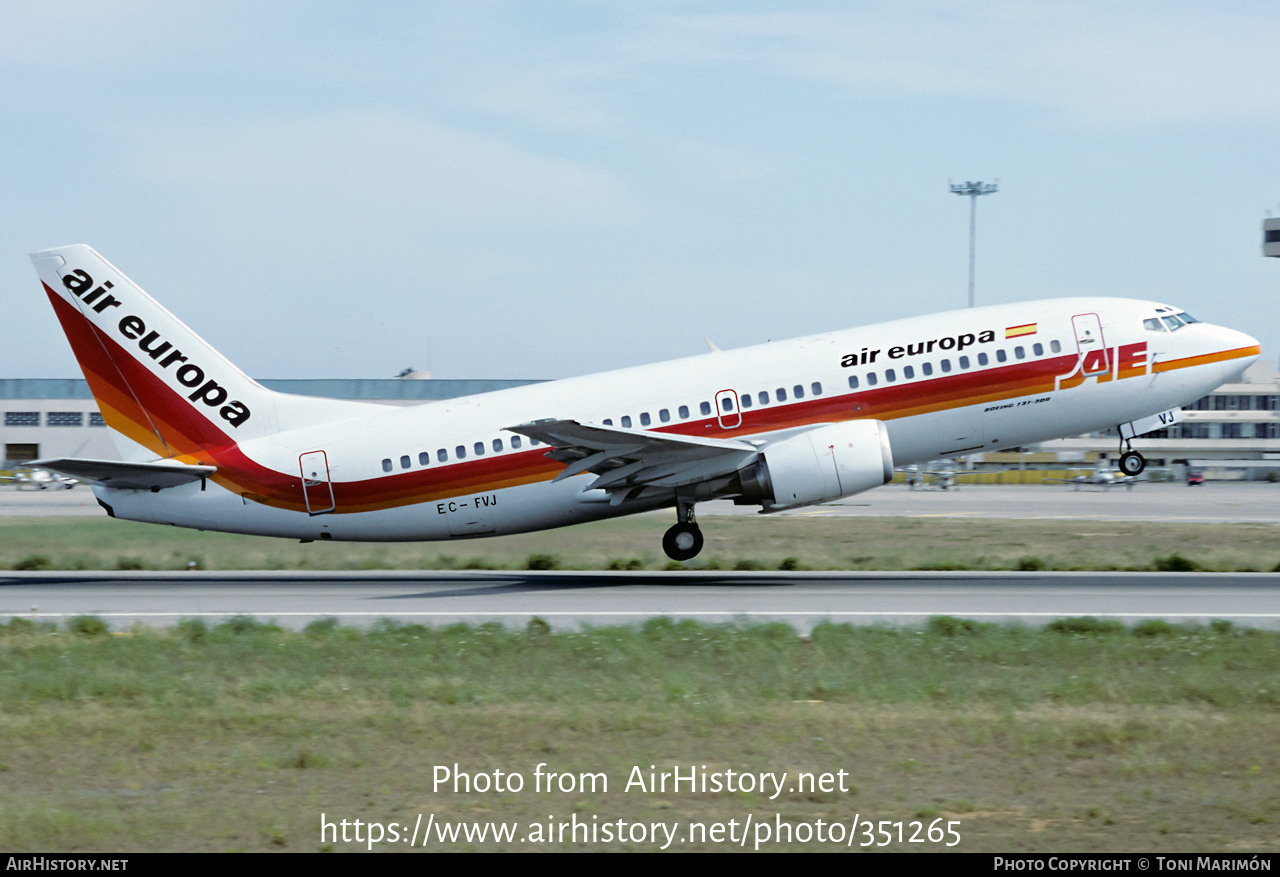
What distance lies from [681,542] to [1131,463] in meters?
9.71

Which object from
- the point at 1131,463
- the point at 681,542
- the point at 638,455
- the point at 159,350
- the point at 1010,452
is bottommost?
the point at 681,542

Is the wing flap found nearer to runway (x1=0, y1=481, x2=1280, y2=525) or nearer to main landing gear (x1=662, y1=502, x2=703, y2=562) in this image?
main landing gear (x1=662, y1=502, x2=703, y2=562)

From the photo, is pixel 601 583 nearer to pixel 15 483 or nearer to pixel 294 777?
pixel 294 777

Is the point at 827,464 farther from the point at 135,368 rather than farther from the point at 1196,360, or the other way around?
the point at 135,368

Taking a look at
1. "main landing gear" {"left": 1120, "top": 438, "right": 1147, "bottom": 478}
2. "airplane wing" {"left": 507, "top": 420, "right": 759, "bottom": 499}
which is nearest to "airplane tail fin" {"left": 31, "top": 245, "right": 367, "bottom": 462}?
"airplane wing" {"left": 507, "top": 420, "right": 759, "bottom": 499}

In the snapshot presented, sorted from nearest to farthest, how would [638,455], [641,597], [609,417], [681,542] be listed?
[641,597], [638,455], [609,417], [681,542]

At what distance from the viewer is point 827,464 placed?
23750mm

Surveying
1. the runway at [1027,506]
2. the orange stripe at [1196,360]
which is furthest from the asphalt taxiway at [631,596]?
the runway at [1027,506]

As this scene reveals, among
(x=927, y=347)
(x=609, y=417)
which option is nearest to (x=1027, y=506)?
(x=927, y=347)

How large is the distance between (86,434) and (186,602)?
86.6m

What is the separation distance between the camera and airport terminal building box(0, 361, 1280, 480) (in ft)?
263

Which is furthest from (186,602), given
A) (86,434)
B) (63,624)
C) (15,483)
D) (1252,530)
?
(86,434)

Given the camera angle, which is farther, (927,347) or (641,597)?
(927,347)

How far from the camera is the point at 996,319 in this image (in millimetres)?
25062
